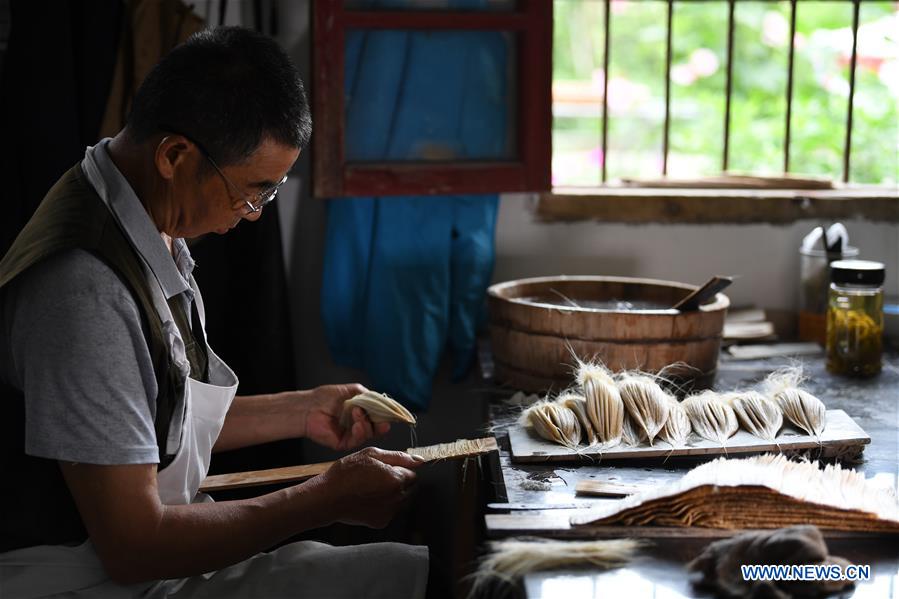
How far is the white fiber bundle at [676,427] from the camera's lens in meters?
2.10

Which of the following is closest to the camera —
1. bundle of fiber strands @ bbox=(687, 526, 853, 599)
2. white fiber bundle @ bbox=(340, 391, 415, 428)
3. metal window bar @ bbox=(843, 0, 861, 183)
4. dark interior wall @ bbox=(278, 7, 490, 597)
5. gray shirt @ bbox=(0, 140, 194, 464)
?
bundle of fiber strands @ bbox=(687, 526, 853, 599)

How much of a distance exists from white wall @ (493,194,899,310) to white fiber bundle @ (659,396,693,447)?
4.46 feet

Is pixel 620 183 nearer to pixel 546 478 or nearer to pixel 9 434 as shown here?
pixel 546 478

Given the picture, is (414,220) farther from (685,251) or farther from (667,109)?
(667,109)

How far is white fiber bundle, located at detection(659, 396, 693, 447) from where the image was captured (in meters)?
2.10

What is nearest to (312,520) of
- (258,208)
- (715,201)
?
(258,208)

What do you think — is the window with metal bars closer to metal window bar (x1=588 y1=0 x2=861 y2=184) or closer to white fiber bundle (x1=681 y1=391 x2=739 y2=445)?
metal window bar (x1=588 y1=0 x2=861 y2=184)

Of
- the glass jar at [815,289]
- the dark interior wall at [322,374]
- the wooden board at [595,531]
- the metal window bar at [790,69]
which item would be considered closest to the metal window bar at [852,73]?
the metal window bar at [790,69]

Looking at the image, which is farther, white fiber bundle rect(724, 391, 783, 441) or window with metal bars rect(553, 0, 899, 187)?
window with metal bars rect(553, 0, 899, 187)

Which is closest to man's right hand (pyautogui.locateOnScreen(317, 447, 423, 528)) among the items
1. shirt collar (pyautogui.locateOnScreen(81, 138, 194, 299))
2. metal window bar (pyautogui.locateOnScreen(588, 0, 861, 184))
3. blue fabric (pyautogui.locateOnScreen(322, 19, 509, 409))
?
shirt collar (pyautogui.locateOnScreen(81, 138, 194, 299))

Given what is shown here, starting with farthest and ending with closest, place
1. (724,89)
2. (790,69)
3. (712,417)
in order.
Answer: (724,89) → (790,69) → (712,417)

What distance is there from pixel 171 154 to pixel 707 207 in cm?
225

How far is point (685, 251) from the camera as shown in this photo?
3488mm

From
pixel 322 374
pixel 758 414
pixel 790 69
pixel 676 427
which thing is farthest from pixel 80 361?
pixel 790 69
